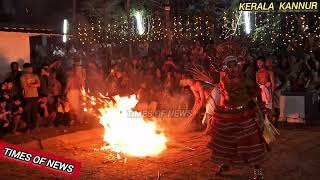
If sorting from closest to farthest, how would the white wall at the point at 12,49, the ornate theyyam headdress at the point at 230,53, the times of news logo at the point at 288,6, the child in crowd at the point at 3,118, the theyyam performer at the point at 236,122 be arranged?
1. the theyyam performer at the point at 236,122
2. the ornate theyyam headdress at the point at 230,53
3. the child in crowd at the point at 3,118
4. the white wall at the point at 12,49
5. the times of news logo at the point at 288,6

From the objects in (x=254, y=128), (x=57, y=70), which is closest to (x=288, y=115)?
(x=254, y=128)

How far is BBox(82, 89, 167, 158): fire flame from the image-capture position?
365 inches

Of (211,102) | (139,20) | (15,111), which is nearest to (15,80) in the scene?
(15,111)

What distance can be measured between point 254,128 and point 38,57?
11.9m

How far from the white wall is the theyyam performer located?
7.74m

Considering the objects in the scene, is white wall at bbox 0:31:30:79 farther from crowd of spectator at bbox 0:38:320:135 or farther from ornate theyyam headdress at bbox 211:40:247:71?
ornate theyyam headdress at bbox 211:40:247:71

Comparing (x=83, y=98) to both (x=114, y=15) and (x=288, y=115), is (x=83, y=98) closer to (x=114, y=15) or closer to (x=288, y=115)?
(x=288, y=115)

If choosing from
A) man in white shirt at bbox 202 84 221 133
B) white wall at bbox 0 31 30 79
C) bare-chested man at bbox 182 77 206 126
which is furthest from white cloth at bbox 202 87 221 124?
white wall at bbox 0 31 30 79

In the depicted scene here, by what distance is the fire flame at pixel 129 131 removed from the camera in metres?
9.27

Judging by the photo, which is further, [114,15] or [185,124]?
[114,15]

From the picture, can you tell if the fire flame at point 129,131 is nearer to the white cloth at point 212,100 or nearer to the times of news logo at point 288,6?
the white cloth at point 212,100

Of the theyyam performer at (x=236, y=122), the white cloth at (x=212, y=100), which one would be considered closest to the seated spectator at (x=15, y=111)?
the white cloth at (x=212, y=100)

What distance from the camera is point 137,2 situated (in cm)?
3138

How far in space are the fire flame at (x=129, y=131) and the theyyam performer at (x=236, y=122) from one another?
→ 2.09 meters
